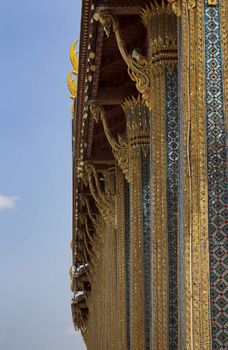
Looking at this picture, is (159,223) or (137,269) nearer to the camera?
(159,223)

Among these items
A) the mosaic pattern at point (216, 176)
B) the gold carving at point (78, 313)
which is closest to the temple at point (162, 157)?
the mosaic pattern at point (216, 176)

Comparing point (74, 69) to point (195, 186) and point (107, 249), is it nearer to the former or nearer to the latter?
point (107, 249)

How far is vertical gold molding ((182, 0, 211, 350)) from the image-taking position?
8.66m

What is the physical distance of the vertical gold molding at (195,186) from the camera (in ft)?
28.4

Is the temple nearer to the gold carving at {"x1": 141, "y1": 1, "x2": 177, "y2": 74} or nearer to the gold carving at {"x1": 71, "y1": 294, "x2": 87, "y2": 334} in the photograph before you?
the gold carving at {"x1": 141, "y1": 1, "x2": 177, "y2": 74}

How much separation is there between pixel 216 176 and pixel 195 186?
0.21m

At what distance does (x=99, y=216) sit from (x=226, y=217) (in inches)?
608

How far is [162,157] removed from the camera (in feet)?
38.3

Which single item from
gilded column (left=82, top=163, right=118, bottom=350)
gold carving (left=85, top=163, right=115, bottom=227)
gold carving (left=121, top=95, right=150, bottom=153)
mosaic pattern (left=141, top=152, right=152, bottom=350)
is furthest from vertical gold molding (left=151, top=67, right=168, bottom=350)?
gold carving (left=85, top=163, right=115, bottom=227)

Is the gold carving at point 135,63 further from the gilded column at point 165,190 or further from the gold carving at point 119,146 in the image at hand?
the gold carving at point 119,146

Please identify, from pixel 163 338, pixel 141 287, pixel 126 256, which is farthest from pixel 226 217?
pixel 126 256

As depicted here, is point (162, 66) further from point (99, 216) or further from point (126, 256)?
point (99, 216)

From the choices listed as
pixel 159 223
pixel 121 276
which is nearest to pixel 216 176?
pixel 159 223

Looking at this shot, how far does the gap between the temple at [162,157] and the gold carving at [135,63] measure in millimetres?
15
